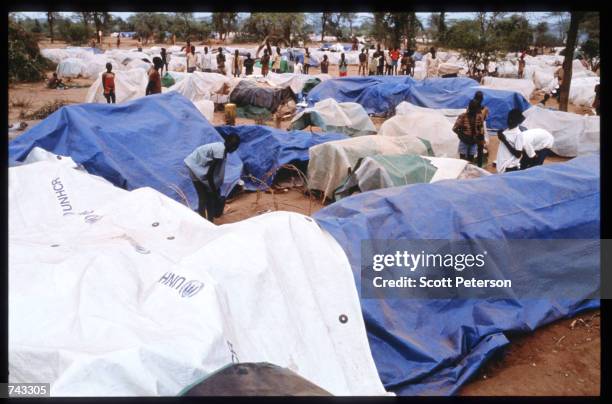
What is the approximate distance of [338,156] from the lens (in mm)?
7324

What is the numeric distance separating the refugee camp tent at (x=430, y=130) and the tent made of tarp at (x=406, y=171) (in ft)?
8.38

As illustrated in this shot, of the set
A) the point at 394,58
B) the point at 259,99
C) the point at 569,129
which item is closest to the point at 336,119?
the point at 259,99

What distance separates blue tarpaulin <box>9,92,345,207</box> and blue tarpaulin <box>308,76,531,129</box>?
5190 mm

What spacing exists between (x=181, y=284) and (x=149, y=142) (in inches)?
182

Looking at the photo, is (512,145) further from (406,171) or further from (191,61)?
(191,61)

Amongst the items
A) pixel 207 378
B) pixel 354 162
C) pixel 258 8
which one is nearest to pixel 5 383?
pixel 207 378

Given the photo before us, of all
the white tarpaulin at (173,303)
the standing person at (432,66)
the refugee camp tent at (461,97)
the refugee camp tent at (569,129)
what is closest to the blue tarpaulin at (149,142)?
the white tarpaulin at (173,303)

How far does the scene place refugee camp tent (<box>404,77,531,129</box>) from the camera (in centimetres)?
1227

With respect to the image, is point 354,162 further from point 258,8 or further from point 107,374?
point 107,374

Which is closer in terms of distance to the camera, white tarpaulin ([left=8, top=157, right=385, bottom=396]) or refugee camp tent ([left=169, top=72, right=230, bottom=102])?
white tarpaulin ([left=8, top=157, right=385, bottom=396])

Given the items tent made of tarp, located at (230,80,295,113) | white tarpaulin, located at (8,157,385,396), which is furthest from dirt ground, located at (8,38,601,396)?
tent made of tarp, located at (230,80,295,113)

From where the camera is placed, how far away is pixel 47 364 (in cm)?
261

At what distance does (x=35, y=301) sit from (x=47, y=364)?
410 mm

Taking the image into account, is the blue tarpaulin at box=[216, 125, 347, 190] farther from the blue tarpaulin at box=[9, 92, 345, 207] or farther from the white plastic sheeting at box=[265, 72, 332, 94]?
the white plastic sheeting at box=[265, 72, 332, 94]
